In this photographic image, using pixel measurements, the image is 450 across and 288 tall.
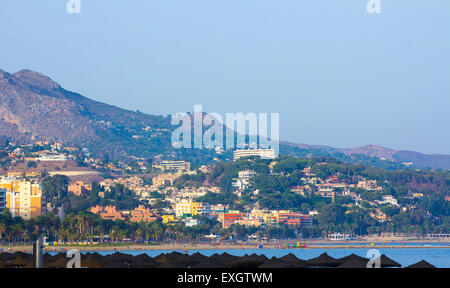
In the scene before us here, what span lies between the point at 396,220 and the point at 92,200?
52529 millimetres

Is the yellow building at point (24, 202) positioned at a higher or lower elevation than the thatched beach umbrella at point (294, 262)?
lower

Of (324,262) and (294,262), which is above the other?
(294,262)

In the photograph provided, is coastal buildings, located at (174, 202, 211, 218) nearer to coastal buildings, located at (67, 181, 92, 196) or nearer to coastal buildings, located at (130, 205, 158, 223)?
coastal buildings, located at (130, 205, 158, 223)

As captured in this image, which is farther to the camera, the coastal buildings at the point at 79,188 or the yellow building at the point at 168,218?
the coastal buildings at the point at 79,188

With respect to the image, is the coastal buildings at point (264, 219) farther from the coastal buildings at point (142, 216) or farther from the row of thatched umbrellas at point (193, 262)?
the row of thatched umbrellas at point (193, 262)

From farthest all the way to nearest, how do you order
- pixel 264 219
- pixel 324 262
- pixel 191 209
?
pixel 191 209 → pixel 264 219 → pixel 324 262

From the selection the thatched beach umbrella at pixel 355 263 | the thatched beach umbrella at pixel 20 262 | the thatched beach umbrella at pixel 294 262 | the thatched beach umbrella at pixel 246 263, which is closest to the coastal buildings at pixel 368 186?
the thatched beach umbrella at pixel 294 262

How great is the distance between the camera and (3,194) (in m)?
122

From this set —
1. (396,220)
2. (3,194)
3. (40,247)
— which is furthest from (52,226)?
(40,247)

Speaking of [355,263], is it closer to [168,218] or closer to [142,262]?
[142,262]

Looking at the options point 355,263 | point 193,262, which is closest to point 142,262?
point 193,262

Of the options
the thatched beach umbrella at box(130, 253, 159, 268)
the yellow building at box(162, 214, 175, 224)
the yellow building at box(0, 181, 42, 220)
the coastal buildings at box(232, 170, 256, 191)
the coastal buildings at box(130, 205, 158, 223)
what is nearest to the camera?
the thatched beach umbrella at box(130, 253, 159, 268)

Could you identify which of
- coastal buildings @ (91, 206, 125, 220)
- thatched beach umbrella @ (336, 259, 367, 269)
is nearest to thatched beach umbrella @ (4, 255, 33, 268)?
thatched beach umbrella @ (336, 259, 367, 269)
